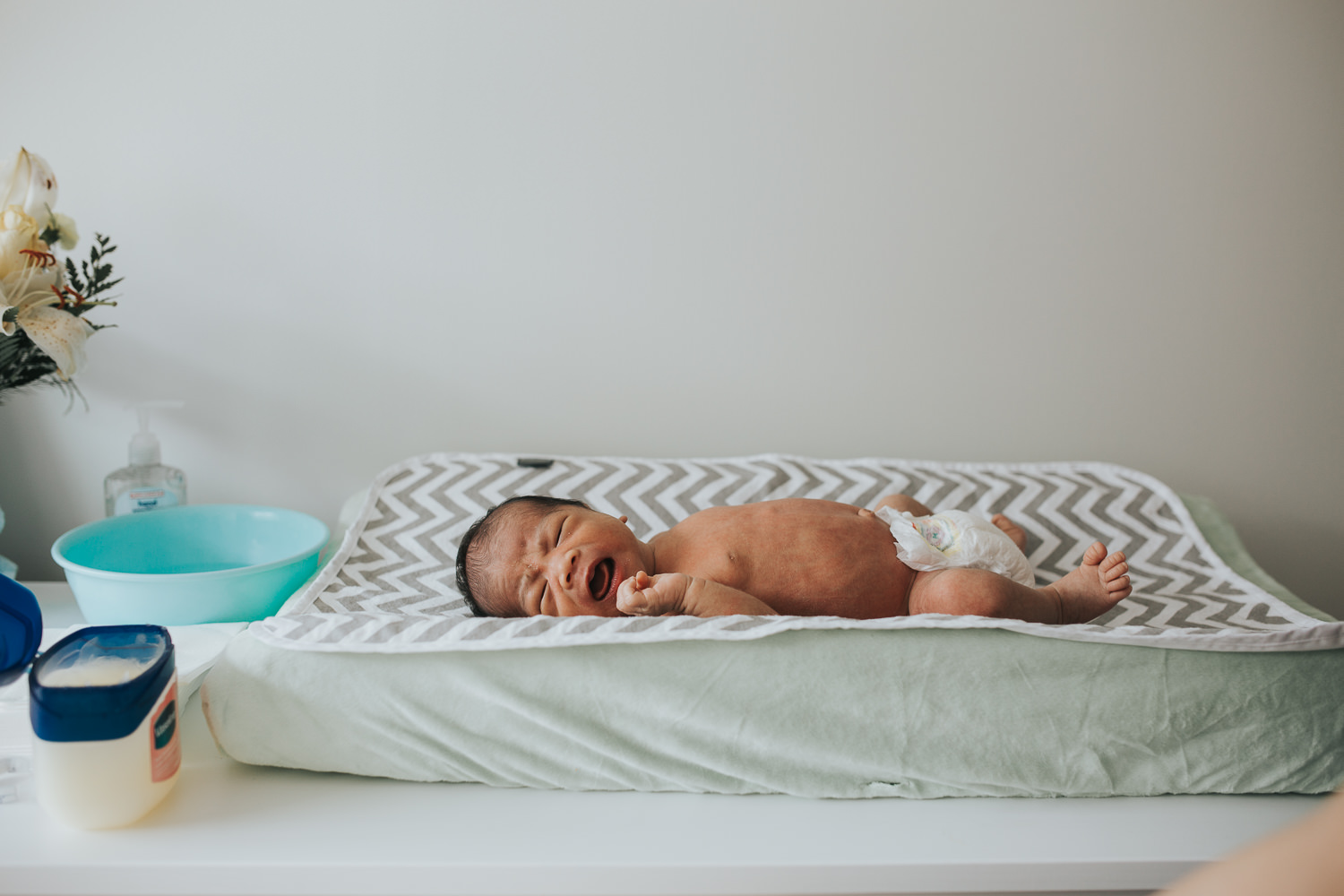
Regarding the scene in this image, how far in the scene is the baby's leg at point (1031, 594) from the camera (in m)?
0.99

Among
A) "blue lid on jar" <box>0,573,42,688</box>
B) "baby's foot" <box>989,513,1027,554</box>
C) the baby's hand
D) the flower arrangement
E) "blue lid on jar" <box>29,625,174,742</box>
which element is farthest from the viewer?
"baby's foot" <box>989,513,1027,554</box>

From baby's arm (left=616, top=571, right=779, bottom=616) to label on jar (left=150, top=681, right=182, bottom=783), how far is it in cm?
46

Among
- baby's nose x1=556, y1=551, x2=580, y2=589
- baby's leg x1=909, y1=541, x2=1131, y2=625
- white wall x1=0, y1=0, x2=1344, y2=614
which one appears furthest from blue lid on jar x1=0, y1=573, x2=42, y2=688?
baby's leg x1=909, y1=541, x2=1131, y2=625

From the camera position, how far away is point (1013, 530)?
4.16 feet

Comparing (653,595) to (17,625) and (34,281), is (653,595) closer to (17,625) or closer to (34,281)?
(17,625)

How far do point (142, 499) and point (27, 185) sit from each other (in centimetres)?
48

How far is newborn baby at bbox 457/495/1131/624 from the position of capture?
1.00 meters

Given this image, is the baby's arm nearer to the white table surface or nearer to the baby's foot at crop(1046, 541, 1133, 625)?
the white table surface

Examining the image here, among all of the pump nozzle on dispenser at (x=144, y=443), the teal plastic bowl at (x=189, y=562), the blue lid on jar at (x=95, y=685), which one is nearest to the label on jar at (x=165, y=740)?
the blue lid on jar at (x=95, y=685)

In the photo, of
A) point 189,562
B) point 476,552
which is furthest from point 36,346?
point 476,552

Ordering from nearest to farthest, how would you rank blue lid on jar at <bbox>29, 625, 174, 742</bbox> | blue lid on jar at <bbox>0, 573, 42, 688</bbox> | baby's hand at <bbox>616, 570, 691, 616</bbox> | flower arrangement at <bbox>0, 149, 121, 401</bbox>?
blue lid on jar at <bbox>29, 625, 174, 742</bbox> → blue lid on jar at <bbox>0, 573, 42, 688</bbox> → baby's hand at <bbox>616, 570, 691, 616</bbox> → flower arrangement at <bbox>0, 149, 121, 401</bbox>

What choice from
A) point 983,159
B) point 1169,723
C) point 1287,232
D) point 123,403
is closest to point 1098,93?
point 983,159

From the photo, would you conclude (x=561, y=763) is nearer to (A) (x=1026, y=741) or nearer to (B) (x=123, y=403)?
(A) (x=1026, y=741)

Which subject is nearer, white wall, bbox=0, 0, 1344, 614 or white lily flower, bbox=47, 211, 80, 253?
white lily flower, bbox=47, 211, 80, 253
